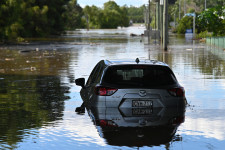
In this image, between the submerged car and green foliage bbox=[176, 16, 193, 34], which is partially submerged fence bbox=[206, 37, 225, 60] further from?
green foliage bbox=[176, 16, 193, 34]

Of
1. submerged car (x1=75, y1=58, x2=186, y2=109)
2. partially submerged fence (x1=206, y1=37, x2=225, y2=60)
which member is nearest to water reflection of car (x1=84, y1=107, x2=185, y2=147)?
submerged car (x1=75, y1=58, x2=186, y2=109)

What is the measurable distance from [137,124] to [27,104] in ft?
15.3

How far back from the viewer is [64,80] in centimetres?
2212

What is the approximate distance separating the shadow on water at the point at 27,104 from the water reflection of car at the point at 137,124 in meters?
1.20

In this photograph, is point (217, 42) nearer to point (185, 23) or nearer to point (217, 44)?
point (217, 44)

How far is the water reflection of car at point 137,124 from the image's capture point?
31.2 feet

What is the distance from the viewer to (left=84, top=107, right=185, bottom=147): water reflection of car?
31.2 ft

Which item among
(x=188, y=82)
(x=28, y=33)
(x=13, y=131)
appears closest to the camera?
(x=13, y=131)

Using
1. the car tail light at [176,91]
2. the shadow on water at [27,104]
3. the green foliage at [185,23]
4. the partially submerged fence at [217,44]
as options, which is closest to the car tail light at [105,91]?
the car tail light at [176,91]

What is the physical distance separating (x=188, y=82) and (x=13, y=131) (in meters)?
11.1

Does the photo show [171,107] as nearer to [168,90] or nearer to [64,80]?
[168,90]

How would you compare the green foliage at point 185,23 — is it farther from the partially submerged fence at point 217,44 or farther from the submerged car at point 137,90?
the submerged car at point 137,90

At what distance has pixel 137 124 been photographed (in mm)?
10883

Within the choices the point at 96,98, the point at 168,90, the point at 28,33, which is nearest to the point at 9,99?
the point at 96,98
